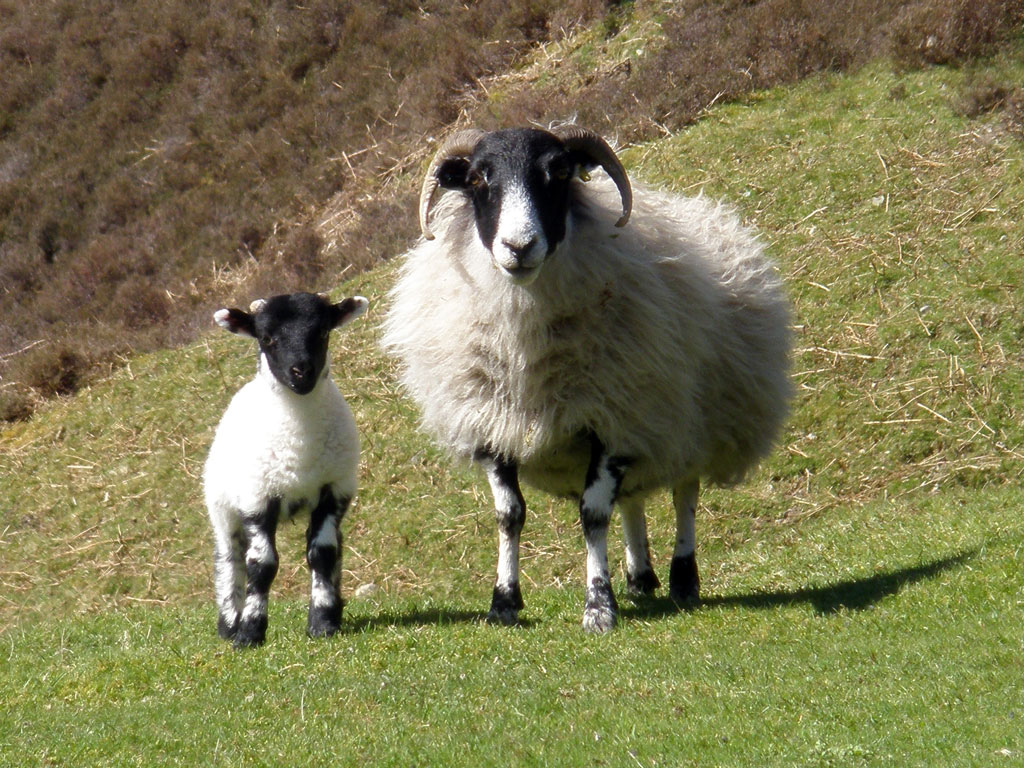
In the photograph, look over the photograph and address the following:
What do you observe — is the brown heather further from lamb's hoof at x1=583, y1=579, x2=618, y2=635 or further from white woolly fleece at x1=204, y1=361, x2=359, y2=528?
white woolly fleece at x1=204, y1=361, x2=359, y2=528

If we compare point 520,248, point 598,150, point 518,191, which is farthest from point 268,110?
point 520,248

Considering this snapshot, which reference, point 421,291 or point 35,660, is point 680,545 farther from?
point 35,660

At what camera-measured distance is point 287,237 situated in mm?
23969

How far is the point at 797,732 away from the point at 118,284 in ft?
70.7

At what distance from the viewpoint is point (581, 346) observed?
8.33 m

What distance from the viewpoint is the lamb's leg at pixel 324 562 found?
7746mm

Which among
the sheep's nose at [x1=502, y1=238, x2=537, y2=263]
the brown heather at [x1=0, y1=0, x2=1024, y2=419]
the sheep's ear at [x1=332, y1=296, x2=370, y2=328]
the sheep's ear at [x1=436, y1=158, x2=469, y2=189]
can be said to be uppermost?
the sheep's ear at [x1=436, y1=158, x2=469, y2=189]

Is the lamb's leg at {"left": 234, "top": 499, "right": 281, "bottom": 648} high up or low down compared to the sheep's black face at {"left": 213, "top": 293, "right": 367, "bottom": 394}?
down

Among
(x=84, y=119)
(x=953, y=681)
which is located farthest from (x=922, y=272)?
(x=84, y=119)

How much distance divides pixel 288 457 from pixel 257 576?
76 centimetres

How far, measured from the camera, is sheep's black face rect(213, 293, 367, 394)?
7.63 meters

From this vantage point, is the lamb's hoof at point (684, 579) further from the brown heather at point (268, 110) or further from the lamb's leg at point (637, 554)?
the brown heather at point (268, 110)

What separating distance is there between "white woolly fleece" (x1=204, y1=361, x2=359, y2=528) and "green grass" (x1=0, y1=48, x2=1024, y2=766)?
0.93 m

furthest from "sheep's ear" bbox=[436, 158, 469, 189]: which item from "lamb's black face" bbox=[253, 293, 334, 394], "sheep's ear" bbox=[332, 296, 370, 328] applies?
"lamb's black face" bbox=[253, 293, 334, 394]
